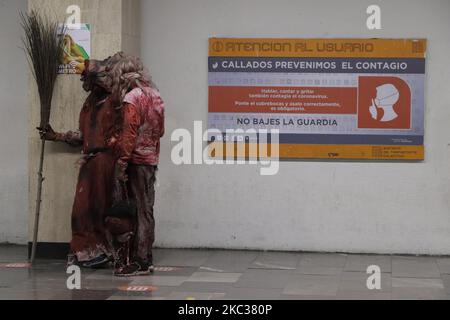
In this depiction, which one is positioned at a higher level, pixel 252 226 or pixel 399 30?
pixel 399 30

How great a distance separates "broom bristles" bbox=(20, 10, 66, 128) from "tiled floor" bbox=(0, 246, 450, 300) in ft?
5.72

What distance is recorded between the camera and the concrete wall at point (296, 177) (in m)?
10.1

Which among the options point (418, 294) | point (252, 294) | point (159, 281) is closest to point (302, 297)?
point (252, 294)

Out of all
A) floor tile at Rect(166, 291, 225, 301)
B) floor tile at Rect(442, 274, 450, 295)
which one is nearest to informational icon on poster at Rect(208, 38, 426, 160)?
floor tile at Rect(442, 274, 450, 295)

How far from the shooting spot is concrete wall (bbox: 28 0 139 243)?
387 inches

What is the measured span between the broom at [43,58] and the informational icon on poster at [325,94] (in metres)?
1.74

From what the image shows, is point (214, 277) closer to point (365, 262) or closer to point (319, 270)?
point (319, 270)

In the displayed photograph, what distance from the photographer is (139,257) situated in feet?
30.0

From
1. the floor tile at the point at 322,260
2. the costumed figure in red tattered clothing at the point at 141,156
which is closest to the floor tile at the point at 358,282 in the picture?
the floor tile at the point at 322,260

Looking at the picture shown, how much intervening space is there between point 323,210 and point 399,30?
6.97 ft

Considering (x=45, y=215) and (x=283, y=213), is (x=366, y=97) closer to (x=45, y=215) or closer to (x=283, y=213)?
(x=283, y=213)
